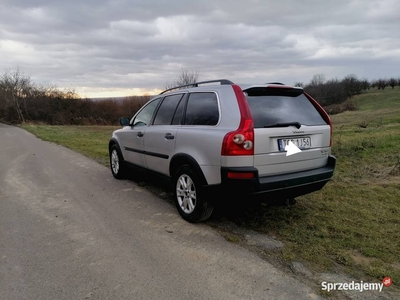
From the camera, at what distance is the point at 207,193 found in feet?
12.3

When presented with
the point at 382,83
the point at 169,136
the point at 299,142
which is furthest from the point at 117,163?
the point at 382,83

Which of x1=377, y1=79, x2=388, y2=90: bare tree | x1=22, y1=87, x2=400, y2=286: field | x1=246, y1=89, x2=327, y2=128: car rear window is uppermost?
x1=377, y1=79, x2=388, y2=90: bare tree

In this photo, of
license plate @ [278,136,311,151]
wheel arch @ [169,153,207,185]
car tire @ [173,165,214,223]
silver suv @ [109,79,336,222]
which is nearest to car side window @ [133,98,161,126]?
silver suv @ [109,79,336,222]

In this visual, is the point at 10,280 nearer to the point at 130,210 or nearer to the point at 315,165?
the point at 130,210

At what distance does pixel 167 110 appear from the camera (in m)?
4.95

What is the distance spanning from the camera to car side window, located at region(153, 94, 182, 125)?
15.7 ft

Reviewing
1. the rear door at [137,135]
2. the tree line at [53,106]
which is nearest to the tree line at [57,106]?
the tree line at [53,106]

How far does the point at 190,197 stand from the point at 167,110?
1.54 metres

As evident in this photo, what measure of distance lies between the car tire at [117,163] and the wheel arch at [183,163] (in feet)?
7.49

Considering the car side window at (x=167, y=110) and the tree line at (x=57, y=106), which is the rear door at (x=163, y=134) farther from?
the tree line at (x=57, y=106)

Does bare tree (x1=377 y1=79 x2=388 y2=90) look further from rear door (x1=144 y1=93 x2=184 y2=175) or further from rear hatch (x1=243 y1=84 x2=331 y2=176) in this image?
rear door (x1=144 y1=93 x2=184 y2=175)

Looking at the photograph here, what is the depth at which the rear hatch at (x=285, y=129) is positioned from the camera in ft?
11.5

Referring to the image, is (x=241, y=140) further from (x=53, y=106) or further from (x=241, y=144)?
(x=53, y=106)

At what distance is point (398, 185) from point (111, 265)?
16.0 ft
